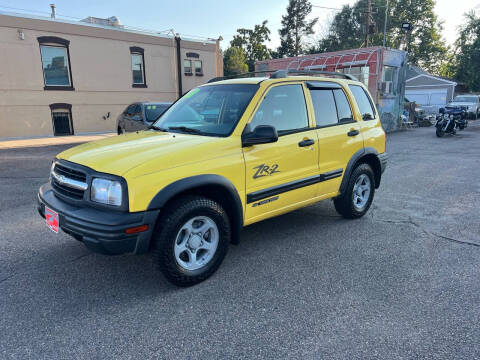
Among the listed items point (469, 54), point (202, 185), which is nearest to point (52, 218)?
point (202, 185)

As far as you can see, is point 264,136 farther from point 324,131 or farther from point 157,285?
point 157,285

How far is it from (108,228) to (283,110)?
2.25 m

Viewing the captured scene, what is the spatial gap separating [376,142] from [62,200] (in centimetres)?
419

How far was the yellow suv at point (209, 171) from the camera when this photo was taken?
2883 millimetres

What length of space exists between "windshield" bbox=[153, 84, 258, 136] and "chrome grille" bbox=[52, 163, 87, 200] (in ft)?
4.00

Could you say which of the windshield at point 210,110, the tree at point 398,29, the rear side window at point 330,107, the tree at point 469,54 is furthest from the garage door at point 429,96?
the windshield at point 210,110

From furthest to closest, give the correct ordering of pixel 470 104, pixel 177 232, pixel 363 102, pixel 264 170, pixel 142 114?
pixel 470 104, pixel 142 114, pixel 363 102, pixel 264 170, pixel 177 232

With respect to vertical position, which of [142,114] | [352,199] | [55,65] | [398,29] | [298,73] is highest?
[398,29]

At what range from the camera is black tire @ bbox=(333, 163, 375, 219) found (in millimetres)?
4848

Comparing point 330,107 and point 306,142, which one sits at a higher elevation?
point 330,107

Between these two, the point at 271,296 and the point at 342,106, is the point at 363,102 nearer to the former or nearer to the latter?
the point at 342,106

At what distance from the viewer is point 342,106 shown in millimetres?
4703

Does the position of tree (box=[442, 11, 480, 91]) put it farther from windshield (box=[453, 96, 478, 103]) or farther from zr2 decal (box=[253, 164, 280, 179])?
zr2 decal (box=[253, 164, 280, 179])

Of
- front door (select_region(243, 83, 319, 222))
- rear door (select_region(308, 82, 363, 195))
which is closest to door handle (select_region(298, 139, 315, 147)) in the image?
front door (select_region(243, 83, 319, 222))
